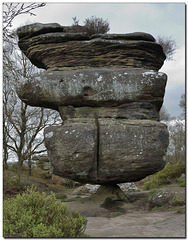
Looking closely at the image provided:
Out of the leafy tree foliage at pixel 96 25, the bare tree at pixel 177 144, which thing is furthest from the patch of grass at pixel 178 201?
the bare tree at pixel 177 144

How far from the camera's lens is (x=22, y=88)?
9.18 metres

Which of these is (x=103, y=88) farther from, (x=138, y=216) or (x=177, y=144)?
(x=177, y=144)

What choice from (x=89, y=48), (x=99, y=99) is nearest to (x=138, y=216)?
(x=99, y=99)

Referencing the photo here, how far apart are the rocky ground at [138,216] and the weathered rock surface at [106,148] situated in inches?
49.1

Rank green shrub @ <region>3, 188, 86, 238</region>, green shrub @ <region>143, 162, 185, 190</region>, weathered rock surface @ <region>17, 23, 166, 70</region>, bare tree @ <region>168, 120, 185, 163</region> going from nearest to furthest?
green shrub @ <region>3, 188, 86, 238</region> → weathered rock surface @ <region>17, 23, 166, 70</region> → green shrub @ <region>143, 162, 185, 190</region> → bare tree @ <region>168, 120, 185, 163</region>

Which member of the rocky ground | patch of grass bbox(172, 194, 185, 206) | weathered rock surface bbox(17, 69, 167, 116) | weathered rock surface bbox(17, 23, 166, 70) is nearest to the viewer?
the rocky ground

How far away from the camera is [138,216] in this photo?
25.8 ft

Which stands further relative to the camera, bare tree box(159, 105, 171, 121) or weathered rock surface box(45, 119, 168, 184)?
bare tree box(159, 105, 171, 121)

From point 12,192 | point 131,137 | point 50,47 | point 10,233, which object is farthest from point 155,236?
point 12,192

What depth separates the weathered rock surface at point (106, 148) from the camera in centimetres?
821

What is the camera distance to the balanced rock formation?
829cm

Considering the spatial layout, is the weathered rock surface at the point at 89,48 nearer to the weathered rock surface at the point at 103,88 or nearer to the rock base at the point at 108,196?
the weathered rock surface at the point at 103,88

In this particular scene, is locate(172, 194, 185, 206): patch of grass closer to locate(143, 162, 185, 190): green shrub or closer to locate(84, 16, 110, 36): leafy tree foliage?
locate(143, 162, 185, 190): green shrub

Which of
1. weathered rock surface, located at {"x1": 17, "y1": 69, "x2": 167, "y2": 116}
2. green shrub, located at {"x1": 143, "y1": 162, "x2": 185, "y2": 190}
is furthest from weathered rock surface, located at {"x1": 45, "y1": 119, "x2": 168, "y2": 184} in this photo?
green shrub, located at {"x1": 143, "y1": 162, "x2": 185, "y2": 190}
